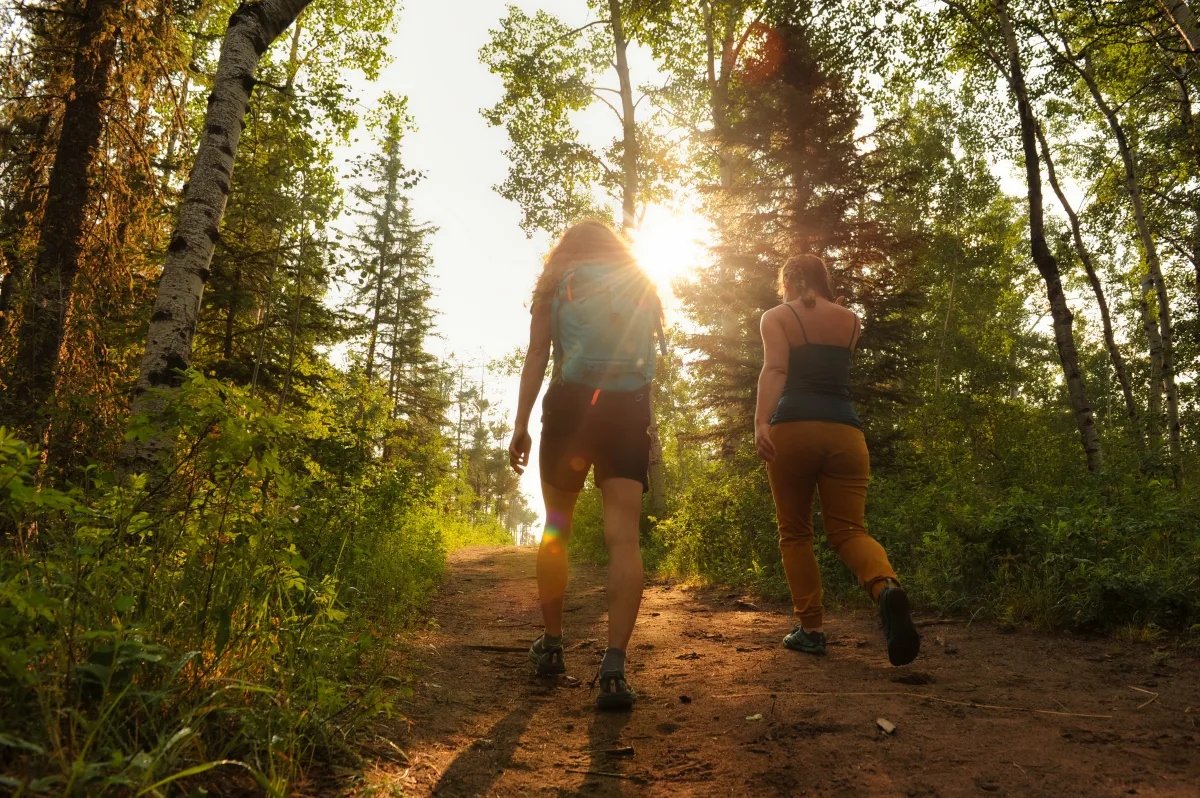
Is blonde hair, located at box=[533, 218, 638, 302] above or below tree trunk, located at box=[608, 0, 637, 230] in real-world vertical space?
below

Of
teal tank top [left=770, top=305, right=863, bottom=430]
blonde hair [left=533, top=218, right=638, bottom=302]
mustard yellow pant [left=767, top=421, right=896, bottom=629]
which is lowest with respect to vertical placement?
mustard yellow pant [left=767, top=421, right=896, bottom=629]

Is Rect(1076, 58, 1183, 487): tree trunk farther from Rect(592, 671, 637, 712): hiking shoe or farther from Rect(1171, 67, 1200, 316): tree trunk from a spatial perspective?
Rect(592, 671, 637, 712): hiking shoe

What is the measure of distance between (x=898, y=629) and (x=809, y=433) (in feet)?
3.68

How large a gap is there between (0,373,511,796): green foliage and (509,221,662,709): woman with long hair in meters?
1.02

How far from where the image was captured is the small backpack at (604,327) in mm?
3145

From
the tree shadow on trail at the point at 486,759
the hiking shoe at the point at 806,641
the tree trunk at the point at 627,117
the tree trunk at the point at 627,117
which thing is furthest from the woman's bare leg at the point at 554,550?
the tree trunk at the point at 627,117

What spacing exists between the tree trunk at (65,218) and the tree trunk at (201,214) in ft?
4.39

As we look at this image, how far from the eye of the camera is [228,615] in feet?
6.42

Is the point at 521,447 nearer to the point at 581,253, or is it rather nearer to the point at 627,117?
the point at 581,253

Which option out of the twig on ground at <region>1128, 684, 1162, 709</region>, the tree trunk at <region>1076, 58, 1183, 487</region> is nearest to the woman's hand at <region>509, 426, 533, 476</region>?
the twig on ground at <region>1128, 684, 1162, 709</region>

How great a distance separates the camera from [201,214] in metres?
4.43

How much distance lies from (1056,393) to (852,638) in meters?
42.4

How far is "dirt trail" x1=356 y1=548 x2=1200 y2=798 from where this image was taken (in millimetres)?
1963

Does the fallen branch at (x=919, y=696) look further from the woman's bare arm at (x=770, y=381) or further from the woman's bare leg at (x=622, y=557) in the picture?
the woman's bare arm at (x=770, y=381)
